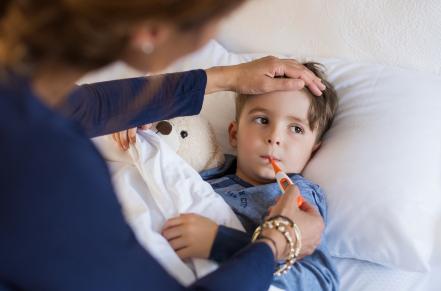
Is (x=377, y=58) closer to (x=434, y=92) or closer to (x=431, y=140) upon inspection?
(x=434, y=92)

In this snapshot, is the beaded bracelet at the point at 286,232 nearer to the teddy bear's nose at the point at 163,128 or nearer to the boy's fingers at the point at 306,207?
the boy's fingers at the point at 306,207

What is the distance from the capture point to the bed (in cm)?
113

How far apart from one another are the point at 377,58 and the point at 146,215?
85 cm

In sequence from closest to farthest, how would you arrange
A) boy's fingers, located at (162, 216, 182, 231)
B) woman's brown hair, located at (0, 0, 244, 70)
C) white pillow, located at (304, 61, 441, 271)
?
woman's brown hair, located at (0, 0, 244, 70)
boy's fingers, located at (162, 216, 182, 231)
white pillow, located at (304, 61, 441, 271)

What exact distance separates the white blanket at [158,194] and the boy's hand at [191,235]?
16 millimetres

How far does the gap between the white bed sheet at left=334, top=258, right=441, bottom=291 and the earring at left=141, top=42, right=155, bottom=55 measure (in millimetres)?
806

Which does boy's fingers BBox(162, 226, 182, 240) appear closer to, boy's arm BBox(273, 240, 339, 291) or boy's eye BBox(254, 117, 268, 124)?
boy's arm BBox(273, 240, 339, 291)

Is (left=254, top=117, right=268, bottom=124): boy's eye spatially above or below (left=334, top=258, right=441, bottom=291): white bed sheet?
above

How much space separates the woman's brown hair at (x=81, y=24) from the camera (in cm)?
48

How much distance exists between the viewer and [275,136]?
1.21 m

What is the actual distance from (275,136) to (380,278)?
0.39 metres

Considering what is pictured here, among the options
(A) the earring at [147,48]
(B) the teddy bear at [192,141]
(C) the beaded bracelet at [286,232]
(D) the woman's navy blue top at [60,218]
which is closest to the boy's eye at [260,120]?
(B) the teddy bear at [192,141]

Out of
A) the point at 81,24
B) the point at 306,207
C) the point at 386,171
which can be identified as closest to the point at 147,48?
the point at 81,24

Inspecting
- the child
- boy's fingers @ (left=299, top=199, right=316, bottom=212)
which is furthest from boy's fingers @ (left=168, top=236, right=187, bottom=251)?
boy's fingers @ (left=299, top=199, right=316, bottom=212)
